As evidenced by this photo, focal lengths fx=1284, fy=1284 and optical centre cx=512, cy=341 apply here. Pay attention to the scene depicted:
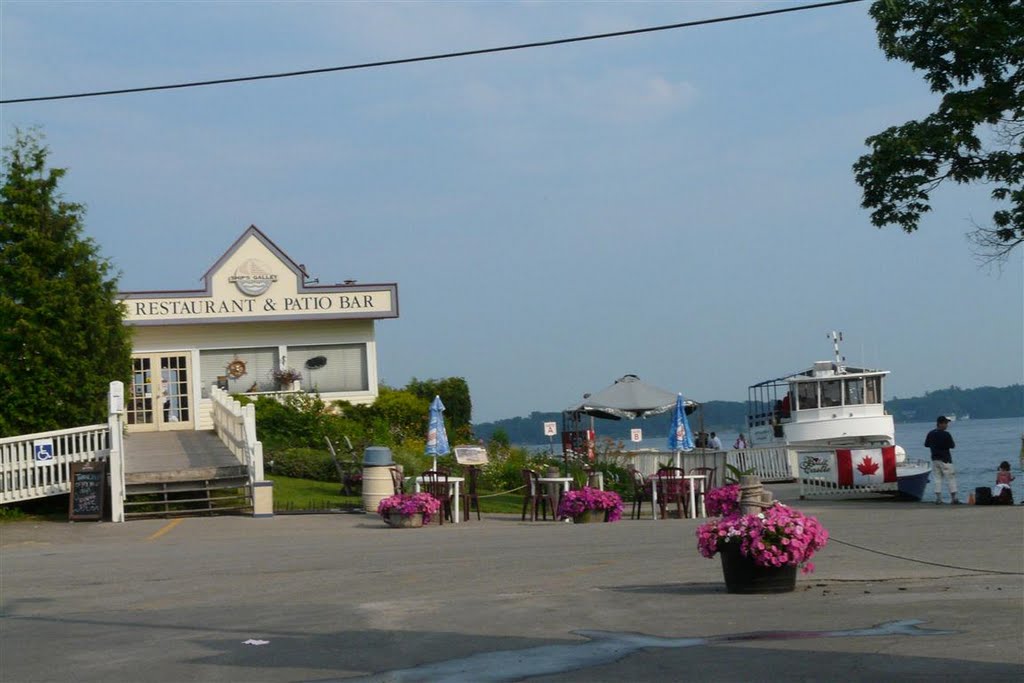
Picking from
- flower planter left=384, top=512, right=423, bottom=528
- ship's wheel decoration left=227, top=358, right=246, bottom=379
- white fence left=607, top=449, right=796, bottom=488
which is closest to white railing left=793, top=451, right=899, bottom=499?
white fence left=607, top=449, right=796, bottom=488

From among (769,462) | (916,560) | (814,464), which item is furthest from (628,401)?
(916,560)

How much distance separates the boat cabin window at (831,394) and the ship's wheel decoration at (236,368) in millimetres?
18766

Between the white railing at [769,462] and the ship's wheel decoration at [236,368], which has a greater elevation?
the ship's wheel decoration at [236,368]

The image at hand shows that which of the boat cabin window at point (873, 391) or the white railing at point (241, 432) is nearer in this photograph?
the white railing at point (241, 432)

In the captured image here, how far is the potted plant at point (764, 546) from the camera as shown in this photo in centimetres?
1173

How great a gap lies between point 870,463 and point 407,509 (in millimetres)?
10970

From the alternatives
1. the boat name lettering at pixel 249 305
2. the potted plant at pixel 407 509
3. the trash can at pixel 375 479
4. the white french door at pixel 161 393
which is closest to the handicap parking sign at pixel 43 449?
the trash can at pixel 375 479

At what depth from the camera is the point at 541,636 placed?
10.1m

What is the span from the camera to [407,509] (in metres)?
22.0

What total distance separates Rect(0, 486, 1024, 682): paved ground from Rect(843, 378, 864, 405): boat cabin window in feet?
74.8

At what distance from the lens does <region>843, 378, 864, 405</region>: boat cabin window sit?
42438mm

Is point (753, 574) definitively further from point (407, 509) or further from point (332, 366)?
point (332, 366)

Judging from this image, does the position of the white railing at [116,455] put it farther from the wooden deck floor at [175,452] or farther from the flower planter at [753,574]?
the flower planter at [753,574]

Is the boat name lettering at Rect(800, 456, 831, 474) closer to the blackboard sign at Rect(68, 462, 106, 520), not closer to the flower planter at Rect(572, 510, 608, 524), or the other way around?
the flower planter at Rect(572, 510, 608, 524)
